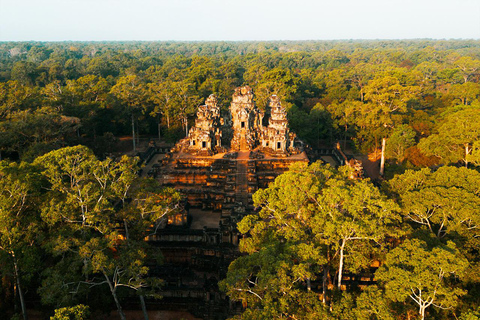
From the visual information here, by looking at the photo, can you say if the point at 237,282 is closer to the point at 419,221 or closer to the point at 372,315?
the point at 372,315

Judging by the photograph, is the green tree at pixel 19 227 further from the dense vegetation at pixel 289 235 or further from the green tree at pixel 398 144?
the green tree at pixel 398 144

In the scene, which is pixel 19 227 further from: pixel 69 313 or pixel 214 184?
pixel 214 184

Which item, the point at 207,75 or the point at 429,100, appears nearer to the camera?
the point at 429,100

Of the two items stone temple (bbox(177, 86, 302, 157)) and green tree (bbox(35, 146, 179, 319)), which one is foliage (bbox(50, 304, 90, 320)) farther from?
stone temple (bbox(177, 86, 302, 157))

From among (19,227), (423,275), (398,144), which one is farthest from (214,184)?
(398,144)

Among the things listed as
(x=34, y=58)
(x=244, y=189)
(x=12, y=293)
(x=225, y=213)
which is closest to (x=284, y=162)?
(x=244, y=189)

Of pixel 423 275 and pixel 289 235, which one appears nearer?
pixel 423 275

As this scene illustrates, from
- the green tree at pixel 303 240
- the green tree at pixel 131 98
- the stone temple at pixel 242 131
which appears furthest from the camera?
the green tree at pixel 131 98

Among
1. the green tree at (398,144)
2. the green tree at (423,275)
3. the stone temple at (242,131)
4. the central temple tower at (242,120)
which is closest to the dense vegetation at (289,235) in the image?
the green tree at (423,275)

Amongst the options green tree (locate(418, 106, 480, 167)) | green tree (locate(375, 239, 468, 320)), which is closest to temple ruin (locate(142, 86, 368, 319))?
green tree (locate(375, 239, 468, 320))

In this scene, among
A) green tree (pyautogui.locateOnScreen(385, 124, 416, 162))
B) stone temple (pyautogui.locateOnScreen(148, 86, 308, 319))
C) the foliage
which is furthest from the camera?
green tree (pyautogui.locateOnScreen(385, 124, 416, 162))

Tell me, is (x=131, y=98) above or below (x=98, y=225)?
above
